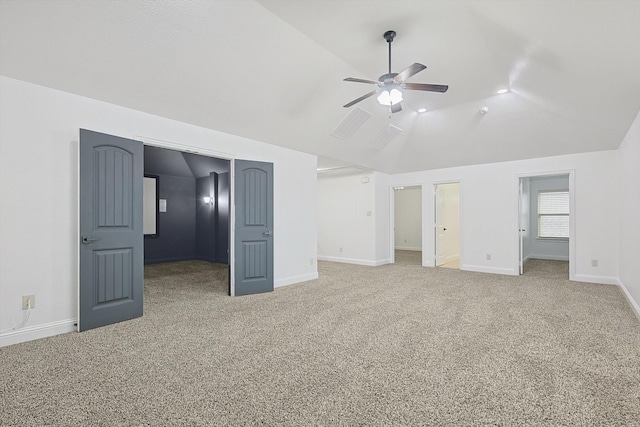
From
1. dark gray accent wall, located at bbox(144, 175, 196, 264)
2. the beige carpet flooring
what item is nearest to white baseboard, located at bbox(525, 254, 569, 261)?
the beige carpet flooring

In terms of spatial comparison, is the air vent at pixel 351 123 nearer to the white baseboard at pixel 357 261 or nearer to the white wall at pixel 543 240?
the white baseboard at pixel 357 261

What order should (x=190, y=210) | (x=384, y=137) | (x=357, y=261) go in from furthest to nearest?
(x=190, y=210), (x=357, y=261), (x=384, y=137)

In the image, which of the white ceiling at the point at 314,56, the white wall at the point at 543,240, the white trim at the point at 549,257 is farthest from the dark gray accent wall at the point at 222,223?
the white wall at the point at 543,240

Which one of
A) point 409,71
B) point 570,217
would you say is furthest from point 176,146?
point 570,217

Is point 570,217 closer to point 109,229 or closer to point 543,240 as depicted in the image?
point 543,240

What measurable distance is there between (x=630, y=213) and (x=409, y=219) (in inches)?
273

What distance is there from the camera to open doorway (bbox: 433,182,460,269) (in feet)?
24.3

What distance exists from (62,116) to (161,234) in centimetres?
552

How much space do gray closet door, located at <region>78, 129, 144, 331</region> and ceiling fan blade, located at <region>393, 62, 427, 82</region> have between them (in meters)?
3.00

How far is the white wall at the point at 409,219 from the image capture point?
35.2ft

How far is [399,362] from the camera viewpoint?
7.93ft

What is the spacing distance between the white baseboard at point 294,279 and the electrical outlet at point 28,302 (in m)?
2.98

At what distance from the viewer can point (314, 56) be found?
355cm

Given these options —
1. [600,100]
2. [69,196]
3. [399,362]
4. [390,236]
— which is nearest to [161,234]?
[69,196]
